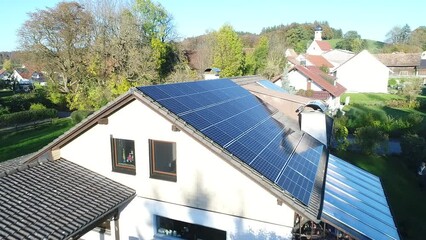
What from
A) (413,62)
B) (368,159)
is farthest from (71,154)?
(413,62)

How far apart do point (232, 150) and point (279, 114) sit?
821 cm

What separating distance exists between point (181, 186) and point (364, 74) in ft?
247

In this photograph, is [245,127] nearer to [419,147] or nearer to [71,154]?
[71,154]

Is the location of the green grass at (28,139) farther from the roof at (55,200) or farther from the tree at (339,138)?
the tree at (339,138)

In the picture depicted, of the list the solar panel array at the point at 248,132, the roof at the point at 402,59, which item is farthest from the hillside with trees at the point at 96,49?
the roof at the point at 402,59

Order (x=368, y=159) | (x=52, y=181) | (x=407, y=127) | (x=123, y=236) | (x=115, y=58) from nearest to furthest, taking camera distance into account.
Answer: (x=52, y=181)
(x=123, y=236)
(x=368, y=159)
(x=407, y=127)
(x=115, y=58)

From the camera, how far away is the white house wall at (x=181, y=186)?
9.19 m

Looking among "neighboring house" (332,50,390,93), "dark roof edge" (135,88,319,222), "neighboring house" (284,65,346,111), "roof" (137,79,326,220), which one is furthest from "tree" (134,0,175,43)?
"dark roof edge" (135,88,319,222)

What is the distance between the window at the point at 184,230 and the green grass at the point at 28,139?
18262mm

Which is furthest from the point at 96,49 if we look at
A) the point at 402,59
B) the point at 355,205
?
the point at 402,59

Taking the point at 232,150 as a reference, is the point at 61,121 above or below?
below

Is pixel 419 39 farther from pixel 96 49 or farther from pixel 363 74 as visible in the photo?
pixel 96 49

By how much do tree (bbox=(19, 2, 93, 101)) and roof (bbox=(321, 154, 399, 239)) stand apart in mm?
44607

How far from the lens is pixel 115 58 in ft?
151
